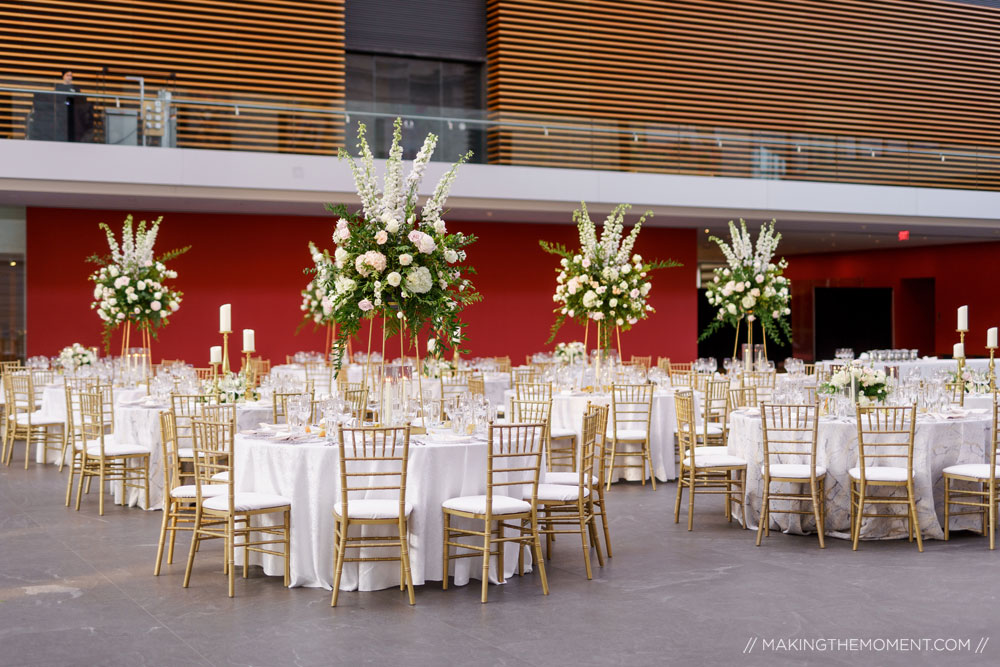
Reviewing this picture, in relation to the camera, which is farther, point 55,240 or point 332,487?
point 55,240

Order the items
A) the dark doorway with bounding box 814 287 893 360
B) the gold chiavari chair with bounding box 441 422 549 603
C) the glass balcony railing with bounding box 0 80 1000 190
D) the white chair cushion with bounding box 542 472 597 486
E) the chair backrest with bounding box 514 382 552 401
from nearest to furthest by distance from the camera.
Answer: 1. the gold chiavari chair with bounding box 441 422 549 603
2. the white chair cushion with bounding box 542 472 597 486
3. the chair backrest with bounding box 514 382 552 401
4. the glass balcony railing with bounding box 0 80 1000 190
5. the dark doorway with bounding box 814 287 893 360

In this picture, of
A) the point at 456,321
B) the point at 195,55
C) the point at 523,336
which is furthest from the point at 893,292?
the point at 456,321

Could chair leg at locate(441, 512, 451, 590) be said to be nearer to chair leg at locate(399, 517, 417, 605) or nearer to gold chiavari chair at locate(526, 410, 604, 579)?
chair leg at locate(399, 517, 417, 605)

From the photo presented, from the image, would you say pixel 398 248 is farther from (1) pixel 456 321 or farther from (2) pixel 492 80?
(2) pixel 492 80

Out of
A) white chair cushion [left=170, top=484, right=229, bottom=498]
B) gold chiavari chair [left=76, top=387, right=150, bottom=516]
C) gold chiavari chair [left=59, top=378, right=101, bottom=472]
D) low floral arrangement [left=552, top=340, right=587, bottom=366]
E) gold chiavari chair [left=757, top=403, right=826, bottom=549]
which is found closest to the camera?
white chair cushion [left=170, top=484, right=229, bottom=498]

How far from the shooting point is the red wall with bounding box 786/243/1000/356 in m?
23.5

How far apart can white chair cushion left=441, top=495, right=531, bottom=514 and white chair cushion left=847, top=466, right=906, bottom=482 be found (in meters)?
2.49

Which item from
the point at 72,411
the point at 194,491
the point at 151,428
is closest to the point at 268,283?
the point at 72,411

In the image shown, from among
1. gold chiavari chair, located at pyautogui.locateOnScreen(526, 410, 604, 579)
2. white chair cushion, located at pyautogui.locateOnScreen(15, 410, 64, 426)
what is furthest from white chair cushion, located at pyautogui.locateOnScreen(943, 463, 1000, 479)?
white chair cushion, located at pyautogui.locateOnScreen(15, 410, 64, 426)

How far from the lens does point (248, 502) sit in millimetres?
6008

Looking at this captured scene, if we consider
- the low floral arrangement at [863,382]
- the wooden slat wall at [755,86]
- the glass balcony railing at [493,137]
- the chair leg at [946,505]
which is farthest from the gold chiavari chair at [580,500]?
the wooden slat wall at [755,86]

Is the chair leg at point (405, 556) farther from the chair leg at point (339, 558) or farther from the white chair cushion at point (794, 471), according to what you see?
the white chair cushion at point (794, 471)

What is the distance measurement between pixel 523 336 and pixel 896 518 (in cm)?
1214

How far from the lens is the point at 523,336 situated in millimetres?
19234
